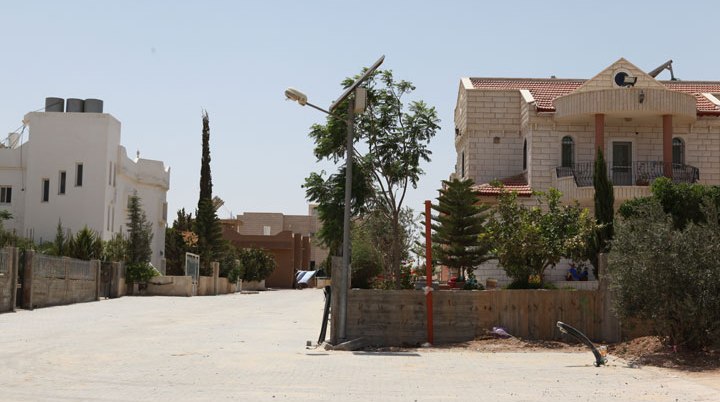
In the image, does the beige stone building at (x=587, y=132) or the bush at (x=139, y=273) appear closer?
the beige stone building at (x=587, y=132)

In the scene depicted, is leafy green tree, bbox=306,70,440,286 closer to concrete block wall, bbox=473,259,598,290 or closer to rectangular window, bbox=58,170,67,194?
concrete block wall, bbox=473,259,598,290

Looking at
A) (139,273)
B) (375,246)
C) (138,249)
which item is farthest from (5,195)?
(375,246)

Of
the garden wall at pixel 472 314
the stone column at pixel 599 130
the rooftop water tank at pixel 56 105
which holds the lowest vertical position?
the garden wall at pixel 472 314

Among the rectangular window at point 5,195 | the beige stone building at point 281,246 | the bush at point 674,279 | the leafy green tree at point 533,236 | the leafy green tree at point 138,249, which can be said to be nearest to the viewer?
the bush at point 674,279

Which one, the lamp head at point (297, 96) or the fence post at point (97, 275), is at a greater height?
the lamp head at point (297, 96)

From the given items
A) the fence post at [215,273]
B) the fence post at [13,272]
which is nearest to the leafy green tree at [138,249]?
the fence post at [215,273]

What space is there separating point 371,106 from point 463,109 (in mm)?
11573

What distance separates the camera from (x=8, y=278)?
93.2ft

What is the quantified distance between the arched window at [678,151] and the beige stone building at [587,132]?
42 mm

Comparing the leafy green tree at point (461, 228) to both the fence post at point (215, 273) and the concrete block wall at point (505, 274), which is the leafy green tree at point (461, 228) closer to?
the concrete block wall at point (505, 274)

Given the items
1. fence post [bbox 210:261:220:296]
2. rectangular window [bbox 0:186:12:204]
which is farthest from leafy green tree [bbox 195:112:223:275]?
rectangular window [bbox 0:186:12:204]

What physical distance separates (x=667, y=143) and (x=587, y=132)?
3275 millimetres

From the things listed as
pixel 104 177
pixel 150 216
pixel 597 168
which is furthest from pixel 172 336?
pixel 150 216

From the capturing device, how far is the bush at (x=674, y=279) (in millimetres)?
15273
